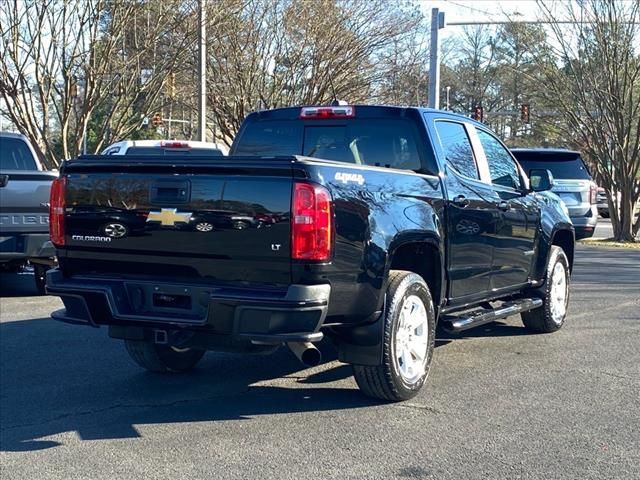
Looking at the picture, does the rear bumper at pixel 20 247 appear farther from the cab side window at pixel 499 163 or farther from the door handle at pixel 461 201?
the door handle at pixel 461 201

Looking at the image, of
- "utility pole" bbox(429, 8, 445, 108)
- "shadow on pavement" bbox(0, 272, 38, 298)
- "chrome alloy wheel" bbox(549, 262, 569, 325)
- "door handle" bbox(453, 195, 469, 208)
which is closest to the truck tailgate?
"door handle" bbox(453, 195, 469, 208)

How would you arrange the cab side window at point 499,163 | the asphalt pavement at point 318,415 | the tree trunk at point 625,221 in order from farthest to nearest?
the tree trunk at point 625,221, the cab side window at point 499,163, the asphalt pavement at point 318,415

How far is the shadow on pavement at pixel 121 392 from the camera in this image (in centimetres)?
536

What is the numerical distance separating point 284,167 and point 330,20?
792 inches

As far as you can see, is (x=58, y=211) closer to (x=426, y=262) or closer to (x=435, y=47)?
(x=426, y=262)

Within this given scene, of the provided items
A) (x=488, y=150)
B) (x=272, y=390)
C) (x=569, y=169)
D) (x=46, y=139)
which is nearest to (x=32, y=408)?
(x=272, y=390)

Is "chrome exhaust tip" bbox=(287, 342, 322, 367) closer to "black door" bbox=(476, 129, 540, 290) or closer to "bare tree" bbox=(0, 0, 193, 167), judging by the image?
"black door" bbox=(476, 129, 540, 290)

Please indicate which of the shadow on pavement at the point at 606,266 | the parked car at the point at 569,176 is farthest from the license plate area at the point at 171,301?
the parked car at the point at 569,176

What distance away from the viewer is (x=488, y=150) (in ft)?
24.0

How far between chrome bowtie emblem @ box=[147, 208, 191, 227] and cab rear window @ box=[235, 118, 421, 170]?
1894 mm

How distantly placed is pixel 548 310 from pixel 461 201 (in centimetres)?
220

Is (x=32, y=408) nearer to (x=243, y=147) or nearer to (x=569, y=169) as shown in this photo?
(x=243, y=147)

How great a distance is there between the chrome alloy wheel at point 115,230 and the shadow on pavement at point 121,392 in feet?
3.89

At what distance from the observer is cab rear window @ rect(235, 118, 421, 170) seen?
6.38 meters
